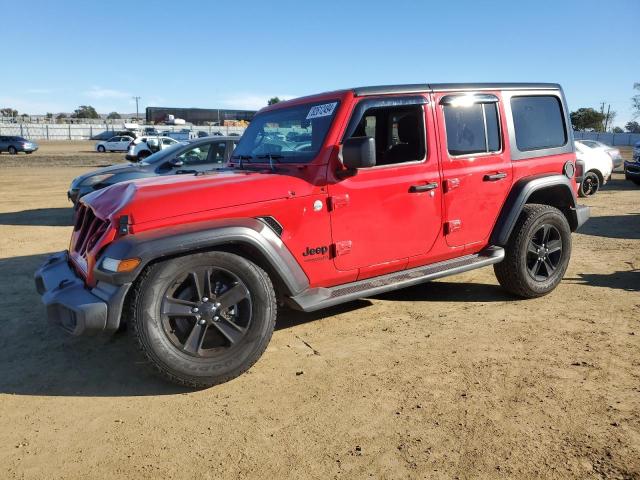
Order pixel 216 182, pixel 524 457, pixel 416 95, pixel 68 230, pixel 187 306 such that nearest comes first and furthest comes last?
pixel 524 457 < pixel 187 306 < pixel 216 182 < pixel 416 95 < pixel 68 230

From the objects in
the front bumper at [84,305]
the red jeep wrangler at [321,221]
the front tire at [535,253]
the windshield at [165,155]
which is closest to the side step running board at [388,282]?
the red jeep wrangler at [321,221]

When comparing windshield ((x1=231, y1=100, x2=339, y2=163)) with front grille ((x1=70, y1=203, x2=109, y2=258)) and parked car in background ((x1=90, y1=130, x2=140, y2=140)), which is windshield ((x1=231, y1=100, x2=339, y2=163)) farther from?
parked car in background ((x1=90, y1=130, x2=140, y2=140))

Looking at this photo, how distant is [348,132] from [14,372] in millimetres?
2988

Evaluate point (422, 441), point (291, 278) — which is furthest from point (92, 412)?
point (422, 441)

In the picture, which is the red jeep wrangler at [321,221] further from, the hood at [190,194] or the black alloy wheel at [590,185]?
the black alloy wheel at [590,185]

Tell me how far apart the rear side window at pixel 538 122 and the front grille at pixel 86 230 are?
12.1 feet

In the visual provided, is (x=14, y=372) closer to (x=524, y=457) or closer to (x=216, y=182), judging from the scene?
(x=216, y=182)

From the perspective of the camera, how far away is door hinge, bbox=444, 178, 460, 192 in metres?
4.20

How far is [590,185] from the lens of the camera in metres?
12.7

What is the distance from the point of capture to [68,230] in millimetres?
8578

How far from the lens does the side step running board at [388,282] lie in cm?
359

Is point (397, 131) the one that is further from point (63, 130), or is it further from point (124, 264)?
point (63, 130)

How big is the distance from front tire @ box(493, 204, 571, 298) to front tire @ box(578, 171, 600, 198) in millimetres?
8541

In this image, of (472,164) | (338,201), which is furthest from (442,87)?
(338,201)
